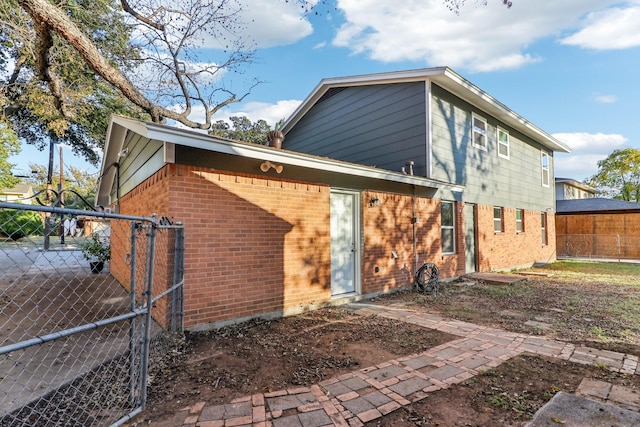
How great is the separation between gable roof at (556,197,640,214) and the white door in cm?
1836

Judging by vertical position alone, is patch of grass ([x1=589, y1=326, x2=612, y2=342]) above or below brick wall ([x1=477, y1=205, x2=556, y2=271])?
below

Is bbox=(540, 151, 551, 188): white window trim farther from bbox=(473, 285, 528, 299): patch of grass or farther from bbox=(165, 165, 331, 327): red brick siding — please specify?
bbox=(165, 165, 331, 327): red brick siding

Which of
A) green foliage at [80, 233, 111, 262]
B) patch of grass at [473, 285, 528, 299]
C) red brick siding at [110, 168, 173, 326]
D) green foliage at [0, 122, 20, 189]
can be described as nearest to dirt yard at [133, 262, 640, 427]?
patch of grass at [473, 285, 528, 299]

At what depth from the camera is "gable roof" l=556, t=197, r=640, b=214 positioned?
17003 millimetres

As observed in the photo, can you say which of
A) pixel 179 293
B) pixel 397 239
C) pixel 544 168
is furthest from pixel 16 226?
pixel 544 168

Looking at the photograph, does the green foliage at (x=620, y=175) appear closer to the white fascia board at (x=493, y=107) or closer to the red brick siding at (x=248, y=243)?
the white fascia board at (x=493, y=107)

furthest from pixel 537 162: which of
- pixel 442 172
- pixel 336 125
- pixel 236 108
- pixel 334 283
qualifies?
pixel 236 108

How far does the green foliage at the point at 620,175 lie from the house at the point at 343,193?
2716 centimetres

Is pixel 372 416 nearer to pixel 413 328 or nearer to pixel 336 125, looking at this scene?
pixel 413 328

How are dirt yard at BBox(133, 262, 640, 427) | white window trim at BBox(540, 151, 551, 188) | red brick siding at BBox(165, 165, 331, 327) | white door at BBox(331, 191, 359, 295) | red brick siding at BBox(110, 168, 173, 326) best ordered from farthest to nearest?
white window trim at BBox(540, 151, 551, 188) → white door at BBox(331, 191, 359, 295) → red brick siding at BBox(165, 165, 331, 327) → red brick siding at BBox(110, 168, 173, 326) → dirt yard at BBox(133, 262, 640, 427)

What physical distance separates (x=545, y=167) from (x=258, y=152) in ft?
51.6

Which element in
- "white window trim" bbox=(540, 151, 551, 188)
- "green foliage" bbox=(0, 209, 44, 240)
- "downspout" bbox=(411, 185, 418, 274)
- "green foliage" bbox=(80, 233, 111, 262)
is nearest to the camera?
"green foliage" bbox=(0, 209, 44, 240)

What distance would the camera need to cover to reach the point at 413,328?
4887mm

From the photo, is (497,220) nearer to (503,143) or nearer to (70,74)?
(503,143)
